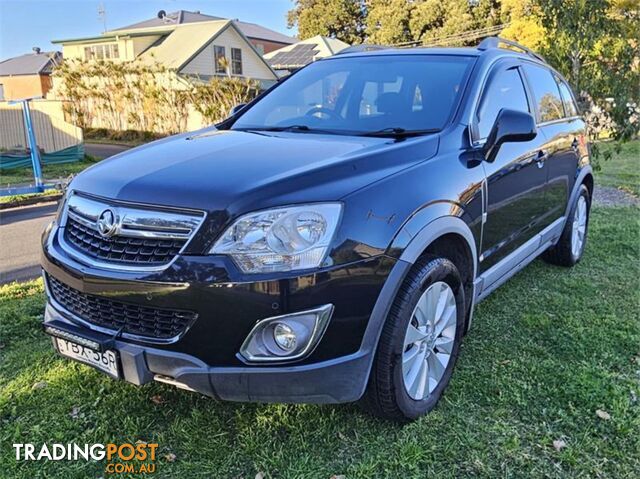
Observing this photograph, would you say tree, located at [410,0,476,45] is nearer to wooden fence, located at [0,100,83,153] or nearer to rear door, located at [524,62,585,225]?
wooden fence, located at [0,100,83,153]

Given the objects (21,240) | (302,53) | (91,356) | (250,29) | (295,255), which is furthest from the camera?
(250,29)

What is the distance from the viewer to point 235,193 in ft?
7.19

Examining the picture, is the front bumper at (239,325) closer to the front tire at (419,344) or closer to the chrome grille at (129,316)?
the chrome grille at (129,316)

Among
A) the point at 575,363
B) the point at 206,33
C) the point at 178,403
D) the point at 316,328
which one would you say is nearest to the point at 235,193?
the point at 316,328

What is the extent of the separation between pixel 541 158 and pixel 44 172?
11.4 m

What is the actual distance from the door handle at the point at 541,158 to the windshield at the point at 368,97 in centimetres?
90

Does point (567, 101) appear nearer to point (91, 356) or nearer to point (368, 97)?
Answer: point (368, 97)

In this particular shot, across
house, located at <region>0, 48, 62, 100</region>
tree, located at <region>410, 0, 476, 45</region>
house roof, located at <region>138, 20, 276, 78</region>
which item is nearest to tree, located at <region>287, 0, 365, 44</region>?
tree, located at <region>410, 0, 476, 45</region>

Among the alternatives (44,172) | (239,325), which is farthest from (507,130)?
(44,172)

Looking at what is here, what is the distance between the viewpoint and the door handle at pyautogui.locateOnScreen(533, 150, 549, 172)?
152 inches

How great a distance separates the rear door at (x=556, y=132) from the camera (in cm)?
418

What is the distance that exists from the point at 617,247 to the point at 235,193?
5.00 meters

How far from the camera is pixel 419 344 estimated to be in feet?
8.71

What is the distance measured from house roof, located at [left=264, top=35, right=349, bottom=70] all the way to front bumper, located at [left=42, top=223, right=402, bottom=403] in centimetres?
→ 2722
